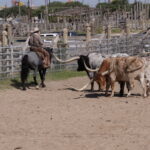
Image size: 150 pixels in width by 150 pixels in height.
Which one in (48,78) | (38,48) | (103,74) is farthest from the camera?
(48,78)

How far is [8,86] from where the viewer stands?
51.7ft

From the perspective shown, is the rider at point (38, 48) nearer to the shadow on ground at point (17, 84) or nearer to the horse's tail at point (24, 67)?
the horse's tail at point (24, 67)

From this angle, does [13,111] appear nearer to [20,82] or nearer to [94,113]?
[94,113]

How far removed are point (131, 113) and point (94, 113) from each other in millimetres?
→ 781

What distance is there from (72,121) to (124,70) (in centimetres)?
342

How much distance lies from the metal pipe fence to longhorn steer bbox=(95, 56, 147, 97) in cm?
486

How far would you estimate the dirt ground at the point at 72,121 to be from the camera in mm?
7891

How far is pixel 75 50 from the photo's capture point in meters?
21.4

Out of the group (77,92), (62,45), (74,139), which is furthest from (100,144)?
(62,45)

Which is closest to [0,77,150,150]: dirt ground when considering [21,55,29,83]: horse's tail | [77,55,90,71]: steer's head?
[21,55,29,83]: horse's tail

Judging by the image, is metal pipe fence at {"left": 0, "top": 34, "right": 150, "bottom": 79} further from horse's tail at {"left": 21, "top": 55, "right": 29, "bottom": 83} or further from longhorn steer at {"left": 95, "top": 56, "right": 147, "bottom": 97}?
longhorn steer at {"left": 95, "top": 56, "right": 147, "bottom": 97}

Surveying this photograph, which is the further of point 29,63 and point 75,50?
point 75,50

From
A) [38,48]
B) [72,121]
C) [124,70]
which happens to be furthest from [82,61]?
[72,121]

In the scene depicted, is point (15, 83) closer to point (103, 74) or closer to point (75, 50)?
point (103, 74)
